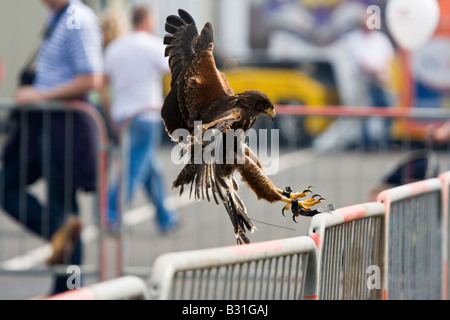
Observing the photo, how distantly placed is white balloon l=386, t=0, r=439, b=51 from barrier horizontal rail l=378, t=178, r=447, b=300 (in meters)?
0.57

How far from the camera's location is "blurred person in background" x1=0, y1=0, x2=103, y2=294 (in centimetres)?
539

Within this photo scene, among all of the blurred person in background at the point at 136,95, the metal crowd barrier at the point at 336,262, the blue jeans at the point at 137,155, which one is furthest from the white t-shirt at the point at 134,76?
the metal crowd barrier at the point at 336,262

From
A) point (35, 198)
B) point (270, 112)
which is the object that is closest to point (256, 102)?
point (270, 112)

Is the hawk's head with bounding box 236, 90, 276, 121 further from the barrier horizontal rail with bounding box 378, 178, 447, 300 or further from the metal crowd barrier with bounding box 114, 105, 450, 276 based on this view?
the metal crowd barrier with bounding box 114, 105, 450, 276

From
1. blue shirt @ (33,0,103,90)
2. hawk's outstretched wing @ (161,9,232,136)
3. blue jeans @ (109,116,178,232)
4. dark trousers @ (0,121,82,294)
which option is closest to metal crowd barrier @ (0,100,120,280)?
dark trousers @ (0,121,82,294)

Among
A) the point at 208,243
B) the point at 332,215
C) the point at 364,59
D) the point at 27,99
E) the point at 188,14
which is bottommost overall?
the point at 332,215

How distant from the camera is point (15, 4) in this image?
1385 cm

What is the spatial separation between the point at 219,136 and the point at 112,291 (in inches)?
15.4

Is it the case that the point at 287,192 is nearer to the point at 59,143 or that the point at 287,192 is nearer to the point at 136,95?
the point at 59,143

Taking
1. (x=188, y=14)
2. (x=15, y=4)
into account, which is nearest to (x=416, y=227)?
(x=188, y=14)

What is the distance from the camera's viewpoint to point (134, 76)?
18.8ft
